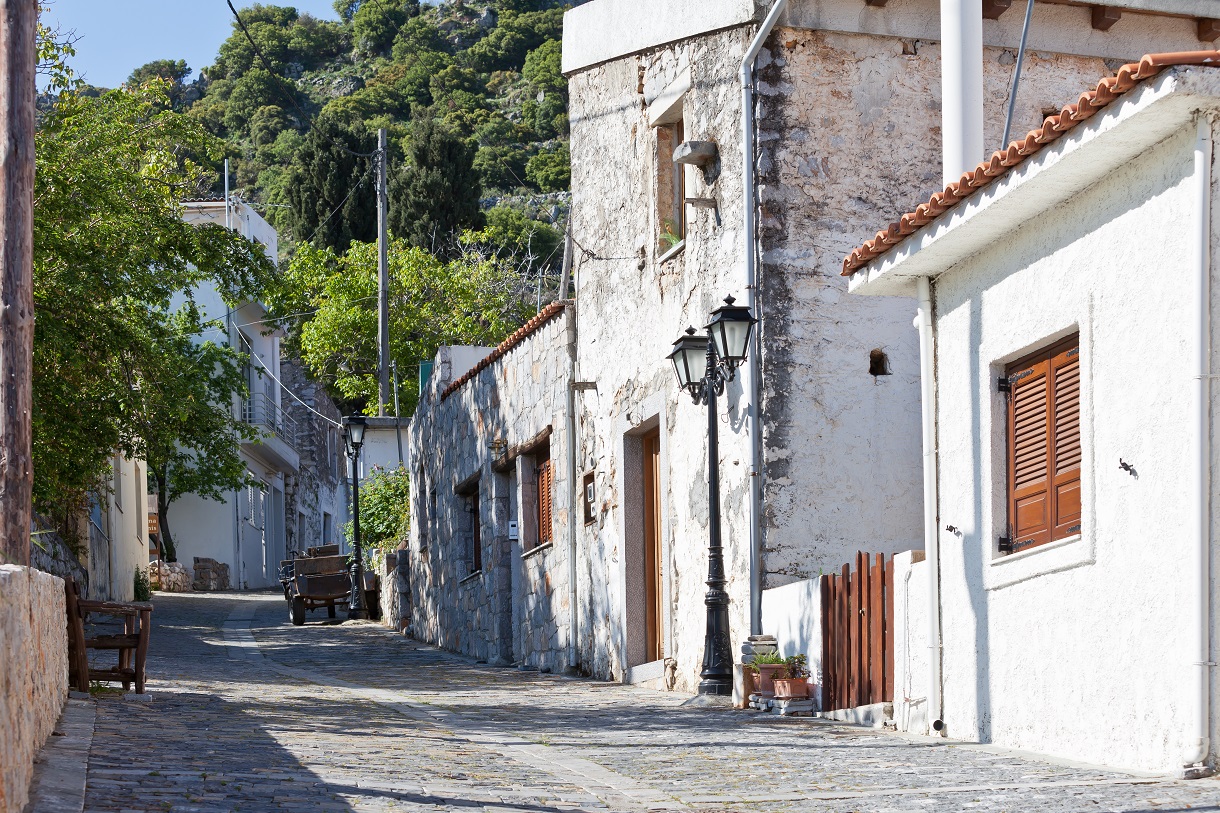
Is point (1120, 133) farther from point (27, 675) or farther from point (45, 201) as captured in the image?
point (45, 201)

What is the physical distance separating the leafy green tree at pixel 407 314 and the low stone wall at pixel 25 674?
3107 cm

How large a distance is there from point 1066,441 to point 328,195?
166 feet

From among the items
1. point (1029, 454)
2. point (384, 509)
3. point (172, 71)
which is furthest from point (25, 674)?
point (172, 71)

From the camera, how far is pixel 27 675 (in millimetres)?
6684

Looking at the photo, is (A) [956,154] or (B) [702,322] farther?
(B) [702,322]

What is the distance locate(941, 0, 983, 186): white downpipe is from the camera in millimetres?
11312

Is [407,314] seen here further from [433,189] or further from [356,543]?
[356,543]

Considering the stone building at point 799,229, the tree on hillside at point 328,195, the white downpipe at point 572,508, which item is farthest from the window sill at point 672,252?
the tree on hillside at point 328,195

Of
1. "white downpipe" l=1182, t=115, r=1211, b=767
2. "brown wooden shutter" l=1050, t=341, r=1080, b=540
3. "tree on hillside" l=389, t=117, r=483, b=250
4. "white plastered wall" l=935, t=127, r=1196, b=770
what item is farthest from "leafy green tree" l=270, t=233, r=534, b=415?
"white downpipe" l=1182, t=115, r=1211, b=767

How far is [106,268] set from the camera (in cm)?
1502

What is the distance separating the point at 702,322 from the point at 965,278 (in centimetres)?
375

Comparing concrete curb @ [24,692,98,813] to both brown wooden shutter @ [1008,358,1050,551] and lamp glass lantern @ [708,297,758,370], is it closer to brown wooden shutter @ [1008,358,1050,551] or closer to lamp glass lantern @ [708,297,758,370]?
lamp glass lantern @ [708,297,758,370]

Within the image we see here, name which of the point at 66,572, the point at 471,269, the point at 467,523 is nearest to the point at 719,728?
the point at 467,523

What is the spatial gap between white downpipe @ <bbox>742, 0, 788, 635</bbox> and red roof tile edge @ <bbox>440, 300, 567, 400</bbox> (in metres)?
3.87
